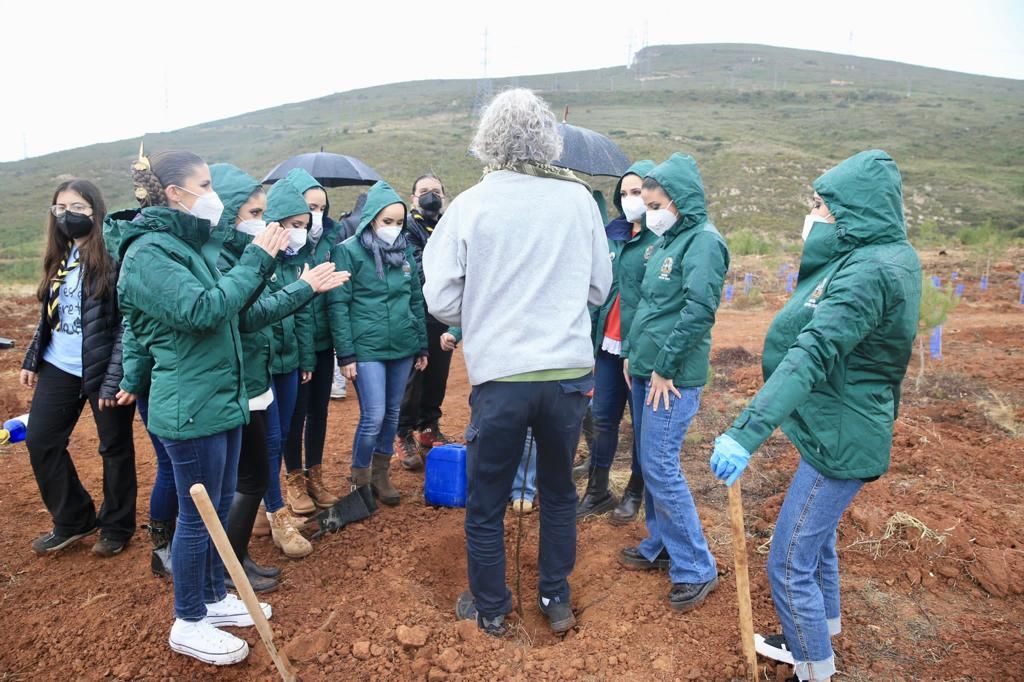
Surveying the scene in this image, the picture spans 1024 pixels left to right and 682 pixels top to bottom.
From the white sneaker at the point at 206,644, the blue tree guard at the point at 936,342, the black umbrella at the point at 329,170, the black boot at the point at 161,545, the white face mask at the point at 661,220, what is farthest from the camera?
the blue tree guard at the point at 936,342

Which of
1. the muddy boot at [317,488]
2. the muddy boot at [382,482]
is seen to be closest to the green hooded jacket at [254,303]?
the muddy boot at [317,488]

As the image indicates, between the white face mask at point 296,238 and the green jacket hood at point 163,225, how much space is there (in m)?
1.06

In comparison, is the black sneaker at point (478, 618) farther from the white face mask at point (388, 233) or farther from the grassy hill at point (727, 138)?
the grassy hill at point (727, 138)

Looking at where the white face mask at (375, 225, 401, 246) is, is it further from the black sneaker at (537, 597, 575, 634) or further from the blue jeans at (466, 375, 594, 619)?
the black sneaker at (537, 597, 575, 634)

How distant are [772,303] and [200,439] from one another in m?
12.5

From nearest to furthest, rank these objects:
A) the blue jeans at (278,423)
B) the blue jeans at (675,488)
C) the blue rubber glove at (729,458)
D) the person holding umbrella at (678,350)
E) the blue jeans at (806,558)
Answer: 1. the blue rubber glove at (729,458)
2. the blue jeans at (806,558)
3. the person holding umbrella at (678,350)
4. the blue jeans at (675,488)
5. the blue jeans at (278,423)

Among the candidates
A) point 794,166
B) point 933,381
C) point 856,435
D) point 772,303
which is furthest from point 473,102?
point 856,435

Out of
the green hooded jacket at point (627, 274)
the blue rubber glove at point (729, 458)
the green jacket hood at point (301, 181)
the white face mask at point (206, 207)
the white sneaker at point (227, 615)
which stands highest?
the green jacket hood at point (301, 181)

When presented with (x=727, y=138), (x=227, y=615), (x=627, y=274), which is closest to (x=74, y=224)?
(x=227, y=615)

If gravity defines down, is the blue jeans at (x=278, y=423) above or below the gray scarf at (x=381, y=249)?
below

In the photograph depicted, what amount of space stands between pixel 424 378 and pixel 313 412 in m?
1.13

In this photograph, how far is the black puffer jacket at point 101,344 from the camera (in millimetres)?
3383

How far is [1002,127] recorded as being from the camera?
47.0m

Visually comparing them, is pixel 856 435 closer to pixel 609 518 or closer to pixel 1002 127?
pixel 609 518
